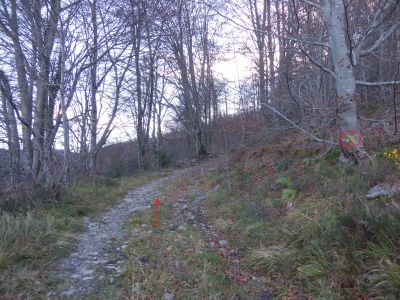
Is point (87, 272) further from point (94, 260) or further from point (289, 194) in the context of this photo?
point (289, 194)

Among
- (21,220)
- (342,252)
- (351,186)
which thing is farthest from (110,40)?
(342,252)

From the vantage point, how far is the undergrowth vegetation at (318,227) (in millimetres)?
2762

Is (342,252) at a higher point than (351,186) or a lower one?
lower

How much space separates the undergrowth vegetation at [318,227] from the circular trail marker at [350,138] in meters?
0.35

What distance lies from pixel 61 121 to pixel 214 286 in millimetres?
5827

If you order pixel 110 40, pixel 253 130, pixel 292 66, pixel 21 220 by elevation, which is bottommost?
pixel 21 220

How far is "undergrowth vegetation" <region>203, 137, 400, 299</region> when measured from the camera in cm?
276

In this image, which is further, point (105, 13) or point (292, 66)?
point (292, 66)

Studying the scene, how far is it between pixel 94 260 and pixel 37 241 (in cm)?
95

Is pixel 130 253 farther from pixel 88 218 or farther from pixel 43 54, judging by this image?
pixel 43 54

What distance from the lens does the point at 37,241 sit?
4.09 m

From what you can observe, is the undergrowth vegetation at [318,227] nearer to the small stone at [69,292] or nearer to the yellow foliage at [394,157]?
the yellow foliage at [394,157]

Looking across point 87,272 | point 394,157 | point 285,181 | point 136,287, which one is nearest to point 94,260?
point 87,272

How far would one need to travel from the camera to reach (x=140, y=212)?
6277mm
